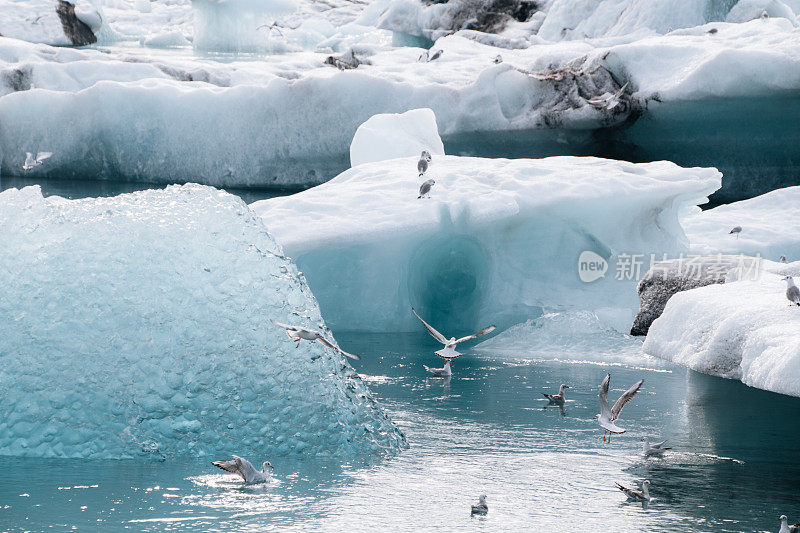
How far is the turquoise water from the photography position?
4.88 m

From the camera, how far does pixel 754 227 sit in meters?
12.9

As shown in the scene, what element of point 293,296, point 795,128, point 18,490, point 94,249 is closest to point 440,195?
point 293,296

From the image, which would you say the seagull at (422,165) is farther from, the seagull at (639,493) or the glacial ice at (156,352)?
the seagull at (639,493)

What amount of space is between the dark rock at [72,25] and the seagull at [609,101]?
1963 cm

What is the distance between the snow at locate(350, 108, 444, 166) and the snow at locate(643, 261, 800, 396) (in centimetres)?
552

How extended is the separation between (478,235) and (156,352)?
4.92 metres

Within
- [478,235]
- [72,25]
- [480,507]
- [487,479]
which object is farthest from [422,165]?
[72,25]

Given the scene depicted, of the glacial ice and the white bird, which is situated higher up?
the white bird

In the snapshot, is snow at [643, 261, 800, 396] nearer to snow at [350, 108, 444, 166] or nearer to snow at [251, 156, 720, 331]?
snow at [251, 156, 720, 331]

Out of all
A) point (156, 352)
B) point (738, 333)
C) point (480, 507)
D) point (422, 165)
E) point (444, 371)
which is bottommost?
point (480, 507)

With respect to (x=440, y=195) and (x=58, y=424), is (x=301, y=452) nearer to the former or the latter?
(x=58, y=424)

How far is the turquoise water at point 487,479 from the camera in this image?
4.88 metres

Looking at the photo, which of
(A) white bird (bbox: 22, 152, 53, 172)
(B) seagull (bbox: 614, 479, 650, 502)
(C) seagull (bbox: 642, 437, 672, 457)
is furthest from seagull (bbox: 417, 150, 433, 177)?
(A) white bird (bbox: 22, 152, 53, 172)

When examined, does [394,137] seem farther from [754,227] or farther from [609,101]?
[754,227]
